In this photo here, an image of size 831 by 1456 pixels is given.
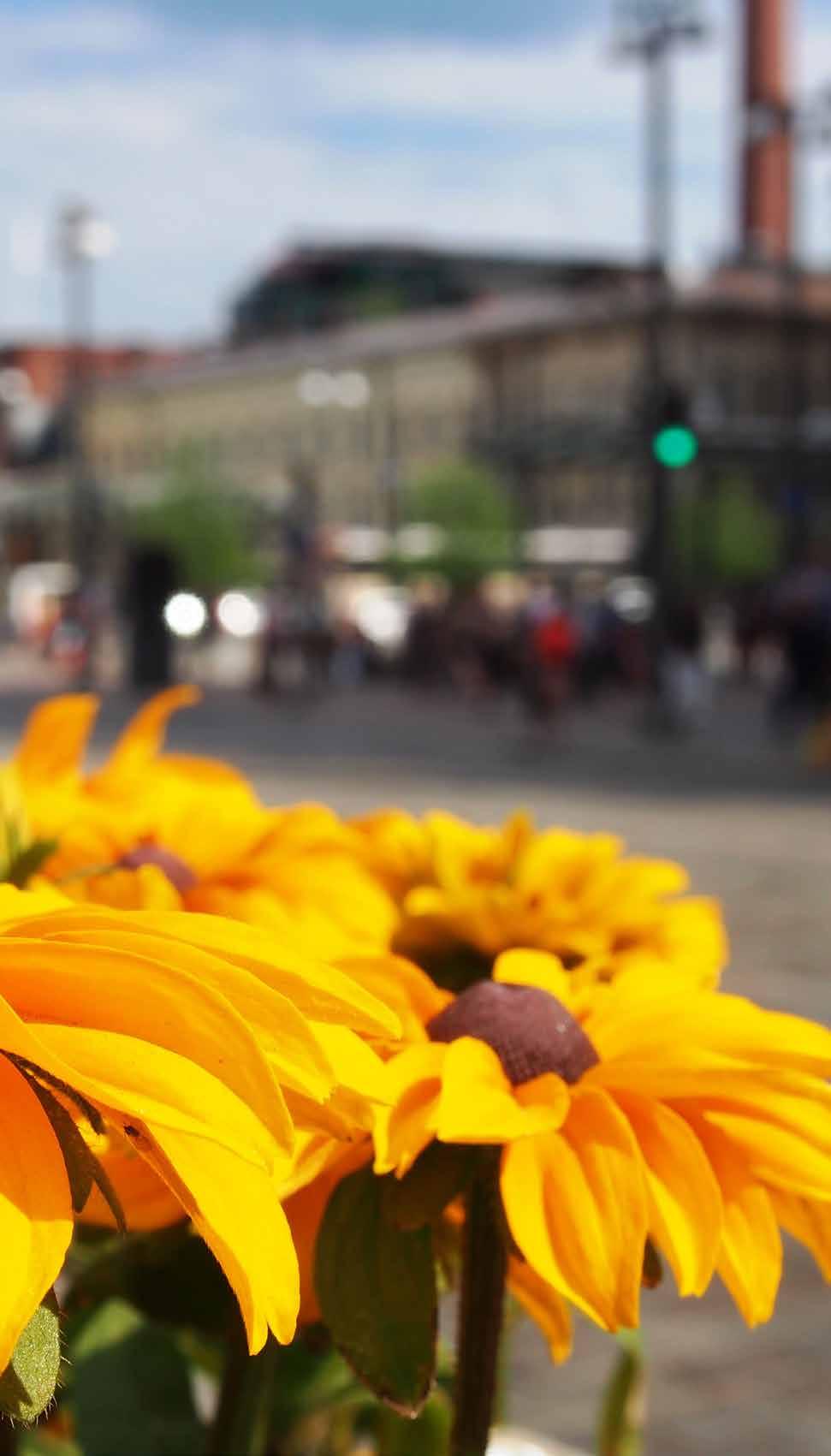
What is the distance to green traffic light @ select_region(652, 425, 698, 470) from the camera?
18.2 m

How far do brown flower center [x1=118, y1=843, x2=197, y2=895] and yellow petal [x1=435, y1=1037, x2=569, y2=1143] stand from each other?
1.02 feet

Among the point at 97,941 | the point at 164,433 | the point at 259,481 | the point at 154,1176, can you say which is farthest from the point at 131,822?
the point at 164,433

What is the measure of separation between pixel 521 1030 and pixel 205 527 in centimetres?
6846

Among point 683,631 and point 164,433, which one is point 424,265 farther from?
point 683,631

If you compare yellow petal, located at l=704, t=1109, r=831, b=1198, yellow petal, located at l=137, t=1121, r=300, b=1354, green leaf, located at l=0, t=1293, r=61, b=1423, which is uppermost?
yellow petal, located at l=137, t=1121, r=300, b=1354

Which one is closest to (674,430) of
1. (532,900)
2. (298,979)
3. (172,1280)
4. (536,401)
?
(532,900)

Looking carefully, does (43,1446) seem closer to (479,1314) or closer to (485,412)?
(479,1314)

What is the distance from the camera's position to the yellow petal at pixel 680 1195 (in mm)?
790

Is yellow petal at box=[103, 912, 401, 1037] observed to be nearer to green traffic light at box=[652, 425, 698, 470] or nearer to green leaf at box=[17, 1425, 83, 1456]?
green leaf at box=[17, 1425, 83, 1456]

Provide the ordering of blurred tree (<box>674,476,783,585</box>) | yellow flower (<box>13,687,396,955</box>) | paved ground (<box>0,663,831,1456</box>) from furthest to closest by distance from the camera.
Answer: blurred tree (<box>674,476,783,585</box>) → paved ground (<box>0,663,831,1456</box>) → yellow flower (<box>13,687,396,955</box>)

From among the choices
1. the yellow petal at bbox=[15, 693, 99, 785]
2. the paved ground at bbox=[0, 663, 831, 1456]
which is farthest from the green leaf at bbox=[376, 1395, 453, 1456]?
the paved ground at bbox=[0, 663, 831, 1456]

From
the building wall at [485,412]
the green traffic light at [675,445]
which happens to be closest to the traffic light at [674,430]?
the green traffic light at [675,445]

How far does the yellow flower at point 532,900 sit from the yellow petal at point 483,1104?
17 cm

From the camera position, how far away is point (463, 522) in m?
68.9
